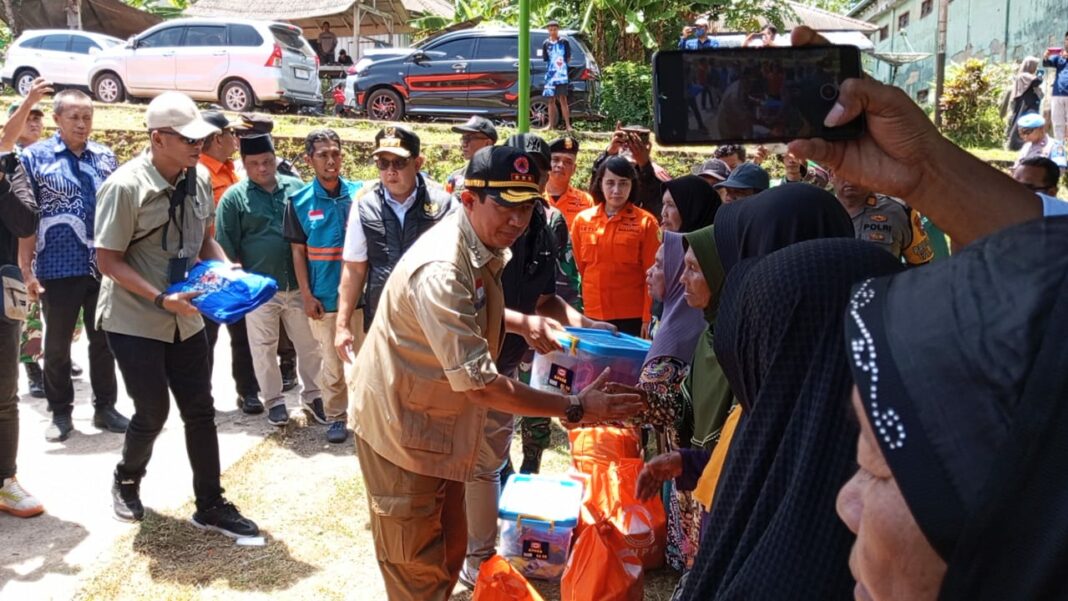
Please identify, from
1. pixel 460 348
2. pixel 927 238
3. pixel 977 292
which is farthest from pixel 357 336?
pixel 977 292

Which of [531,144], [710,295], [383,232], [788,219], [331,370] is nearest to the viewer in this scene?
[788,219]

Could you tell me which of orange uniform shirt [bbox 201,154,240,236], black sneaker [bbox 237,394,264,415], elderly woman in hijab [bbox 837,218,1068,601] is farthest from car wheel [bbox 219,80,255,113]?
elderly woman in hijab [bbox 837,218,1068,601]

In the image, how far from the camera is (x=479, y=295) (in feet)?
9.36

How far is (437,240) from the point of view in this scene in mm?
2781

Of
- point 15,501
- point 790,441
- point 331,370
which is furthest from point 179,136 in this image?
point 790,441

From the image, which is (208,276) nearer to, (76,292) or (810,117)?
(76,292)

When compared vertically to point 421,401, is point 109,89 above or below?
above

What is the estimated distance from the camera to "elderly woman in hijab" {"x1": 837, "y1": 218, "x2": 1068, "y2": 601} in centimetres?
63

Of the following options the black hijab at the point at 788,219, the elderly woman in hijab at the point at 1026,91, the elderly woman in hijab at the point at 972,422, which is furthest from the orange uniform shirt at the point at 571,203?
the elderly woman in hijab at the point at 1026,91

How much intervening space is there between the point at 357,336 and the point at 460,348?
325 centimetres

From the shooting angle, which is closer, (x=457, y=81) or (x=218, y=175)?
(x=218, y=175)

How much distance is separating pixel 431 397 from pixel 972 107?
665 inches

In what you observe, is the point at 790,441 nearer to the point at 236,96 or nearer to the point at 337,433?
the point at 337,433

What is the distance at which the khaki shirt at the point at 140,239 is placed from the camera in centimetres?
377
